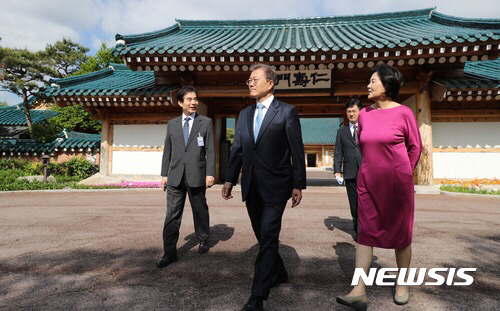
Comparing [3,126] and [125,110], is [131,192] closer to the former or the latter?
[125,110]

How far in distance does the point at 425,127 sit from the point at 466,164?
2.25m

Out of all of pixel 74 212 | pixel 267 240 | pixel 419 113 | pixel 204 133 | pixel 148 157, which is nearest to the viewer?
pixel 267 240

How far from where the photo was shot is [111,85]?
1011 cm

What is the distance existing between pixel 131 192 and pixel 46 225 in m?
4.06

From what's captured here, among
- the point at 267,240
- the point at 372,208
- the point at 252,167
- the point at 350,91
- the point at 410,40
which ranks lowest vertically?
the point at 267,240

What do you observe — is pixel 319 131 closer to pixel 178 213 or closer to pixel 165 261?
pixel 178 213

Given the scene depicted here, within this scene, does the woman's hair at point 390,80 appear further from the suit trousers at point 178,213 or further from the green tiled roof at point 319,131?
the green tiled roof at point 319,131

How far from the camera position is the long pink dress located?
184 centimetres

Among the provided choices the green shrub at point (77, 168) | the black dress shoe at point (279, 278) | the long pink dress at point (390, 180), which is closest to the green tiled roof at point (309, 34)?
the green shrub at point (77, 168)

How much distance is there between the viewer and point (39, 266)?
2.51 meters

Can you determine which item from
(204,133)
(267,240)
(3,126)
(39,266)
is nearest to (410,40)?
(204,133)

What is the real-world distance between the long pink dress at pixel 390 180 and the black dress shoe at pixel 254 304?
79 centimetres

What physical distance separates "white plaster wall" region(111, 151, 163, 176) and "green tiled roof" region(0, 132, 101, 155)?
2762 mm

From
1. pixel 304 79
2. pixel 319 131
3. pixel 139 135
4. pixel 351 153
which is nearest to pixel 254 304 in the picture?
pixel 351 153
